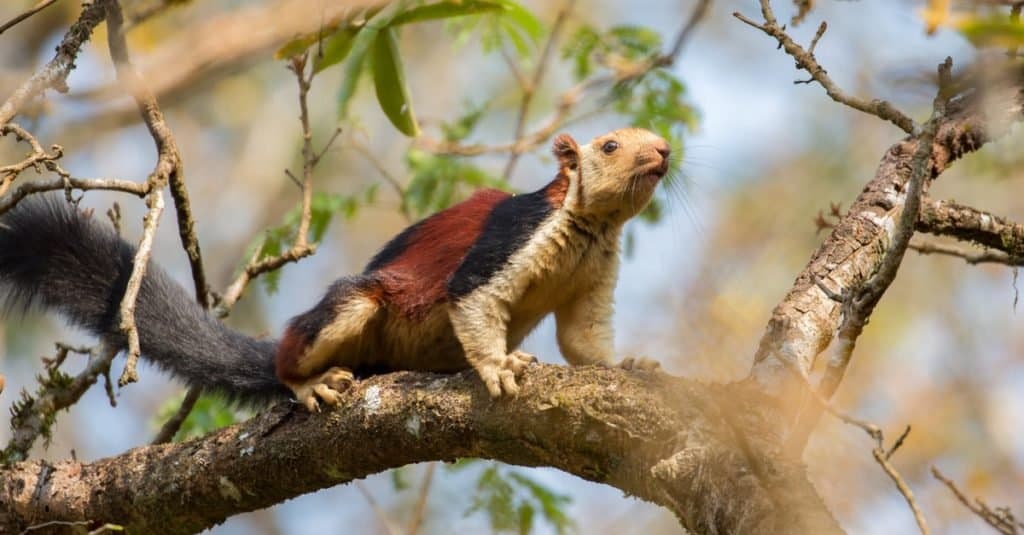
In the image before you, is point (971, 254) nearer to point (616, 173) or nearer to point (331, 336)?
point (616, 173)

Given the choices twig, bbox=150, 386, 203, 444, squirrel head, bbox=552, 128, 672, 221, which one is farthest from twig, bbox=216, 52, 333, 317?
squirrel head, bbox=552, 128, 672, 221

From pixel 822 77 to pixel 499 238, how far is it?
1760 mm

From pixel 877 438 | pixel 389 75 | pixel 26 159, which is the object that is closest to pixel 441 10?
pixel 389 75

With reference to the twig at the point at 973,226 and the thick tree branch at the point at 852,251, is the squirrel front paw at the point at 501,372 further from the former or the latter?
the twig at the point at 973,226

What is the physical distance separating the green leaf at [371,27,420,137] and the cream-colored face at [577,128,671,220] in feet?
3.17

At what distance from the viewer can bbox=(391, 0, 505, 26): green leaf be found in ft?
17.3

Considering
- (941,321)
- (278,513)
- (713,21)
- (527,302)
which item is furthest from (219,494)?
(713,21)

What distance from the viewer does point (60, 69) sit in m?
4.04

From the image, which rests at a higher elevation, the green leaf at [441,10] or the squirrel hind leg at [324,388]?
the green leaf at [441,10]

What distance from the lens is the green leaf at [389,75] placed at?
5.41 metres

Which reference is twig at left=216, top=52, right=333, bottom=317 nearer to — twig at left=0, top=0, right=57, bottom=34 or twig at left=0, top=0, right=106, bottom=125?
twig at left=0, top=0, right=106, bottom=125

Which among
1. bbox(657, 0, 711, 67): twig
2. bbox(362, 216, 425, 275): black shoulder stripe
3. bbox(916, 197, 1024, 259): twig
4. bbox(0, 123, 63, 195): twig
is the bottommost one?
bbox(0, 123, 63, 195): twig

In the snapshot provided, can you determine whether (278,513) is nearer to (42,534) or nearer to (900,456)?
(900,456)

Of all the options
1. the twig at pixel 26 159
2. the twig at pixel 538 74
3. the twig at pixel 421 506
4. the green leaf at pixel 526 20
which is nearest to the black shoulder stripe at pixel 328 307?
the twig at pixel 26 159
